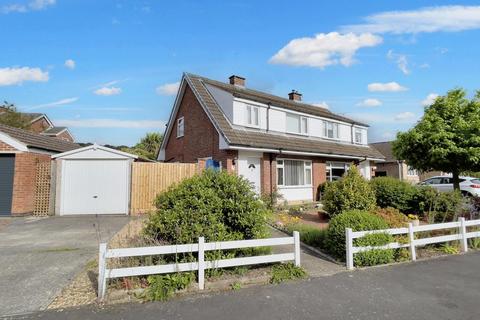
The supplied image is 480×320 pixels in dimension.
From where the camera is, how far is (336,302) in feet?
16.6

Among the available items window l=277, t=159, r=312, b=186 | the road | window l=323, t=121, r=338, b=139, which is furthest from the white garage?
window l=323, t=121, r=338, b=139

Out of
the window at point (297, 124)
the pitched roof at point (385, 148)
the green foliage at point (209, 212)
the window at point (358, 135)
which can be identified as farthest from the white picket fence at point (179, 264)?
the pitched roof at point (385, 148)

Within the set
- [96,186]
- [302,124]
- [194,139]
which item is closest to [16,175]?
[96,186]

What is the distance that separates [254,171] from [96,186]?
7544mm

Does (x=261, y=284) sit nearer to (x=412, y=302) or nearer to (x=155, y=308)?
(x=155, y=308)

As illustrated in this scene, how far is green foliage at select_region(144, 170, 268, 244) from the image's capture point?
6246 millimetres

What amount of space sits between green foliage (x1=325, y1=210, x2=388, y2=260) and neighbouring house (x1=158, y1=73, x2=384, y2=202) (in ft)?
23.8

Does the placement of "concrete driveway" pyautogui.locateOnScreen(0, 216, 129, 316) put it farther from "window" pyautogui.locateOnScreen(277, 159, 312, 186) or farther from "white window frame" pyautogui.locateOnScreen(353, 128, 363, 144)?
"white window frame" pyautogui.locateOnScreen(353, 128, 363, 144)

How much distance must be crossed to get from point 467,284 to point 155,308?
5591mm

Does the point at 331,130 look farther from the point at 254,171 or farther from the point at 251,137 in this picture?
the point at 254,171

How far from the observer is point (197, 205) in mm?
6426

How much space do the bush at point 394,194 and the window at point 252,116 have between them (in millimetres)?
7405

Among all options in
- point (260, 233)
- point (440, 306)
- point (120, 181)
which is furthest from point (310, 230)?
point (120, 181)

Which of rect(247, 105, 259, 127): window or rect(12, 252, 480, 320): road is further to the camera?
rect(247, 105, 259, 127): window
